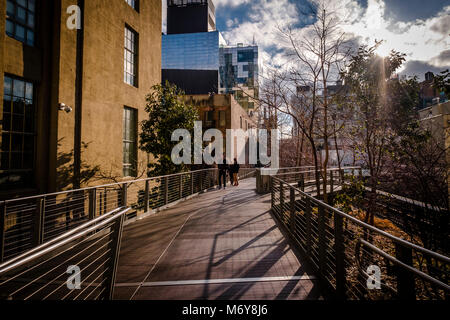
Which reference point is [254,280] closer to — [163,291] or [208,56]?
[163,291]

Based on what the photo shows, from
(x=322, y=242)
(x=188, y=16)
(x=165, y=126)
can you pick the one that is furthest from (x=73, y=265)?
(x=188, y=16)

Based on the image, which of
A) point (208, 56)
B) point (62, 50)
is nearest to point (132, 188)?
point (62, 50)

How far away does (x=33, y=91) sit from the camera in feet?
24.1

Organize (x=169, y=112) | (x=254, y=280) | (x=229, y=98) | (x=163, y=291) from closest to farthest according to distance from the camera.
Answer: (x=163, y=291), (x=254, y=280), (x=169, y=112), (x=229, y=98)

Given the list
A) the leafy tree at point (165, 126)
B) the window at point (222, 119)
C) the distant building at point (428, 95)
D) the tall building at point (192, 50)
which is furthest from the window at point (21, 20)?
the tall building at point (192, 50)

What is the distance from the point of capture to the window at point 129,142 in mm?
11039

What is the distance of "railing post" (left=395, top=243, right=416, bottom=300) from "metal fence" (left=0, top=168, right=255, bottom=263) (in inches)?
138

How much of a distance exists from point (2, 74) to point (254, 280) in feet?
26.1

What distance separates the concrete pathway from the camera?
3178 millimetres

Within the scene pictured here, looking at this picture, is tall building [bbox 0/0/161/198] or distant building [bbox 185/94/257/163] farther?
distant building [bbox 185/94/257/163]

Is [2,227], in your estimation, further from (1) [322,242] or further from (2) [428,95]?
(2) [428,95]

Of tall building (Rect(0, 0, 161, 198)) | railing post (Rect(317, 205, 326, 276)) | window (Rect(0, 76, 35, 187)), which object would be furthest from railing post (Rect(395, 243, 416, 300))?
window (Rect(0, 76, 35, 187))

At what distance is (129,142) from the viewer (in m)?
11.3

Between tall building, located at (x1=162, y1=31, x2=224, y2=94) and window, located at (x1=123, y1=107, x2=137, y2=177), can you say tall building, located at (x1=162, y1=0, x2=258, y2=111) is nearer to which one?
tall building, located at (x1=162, y1=31, x2=224, y2=94)
